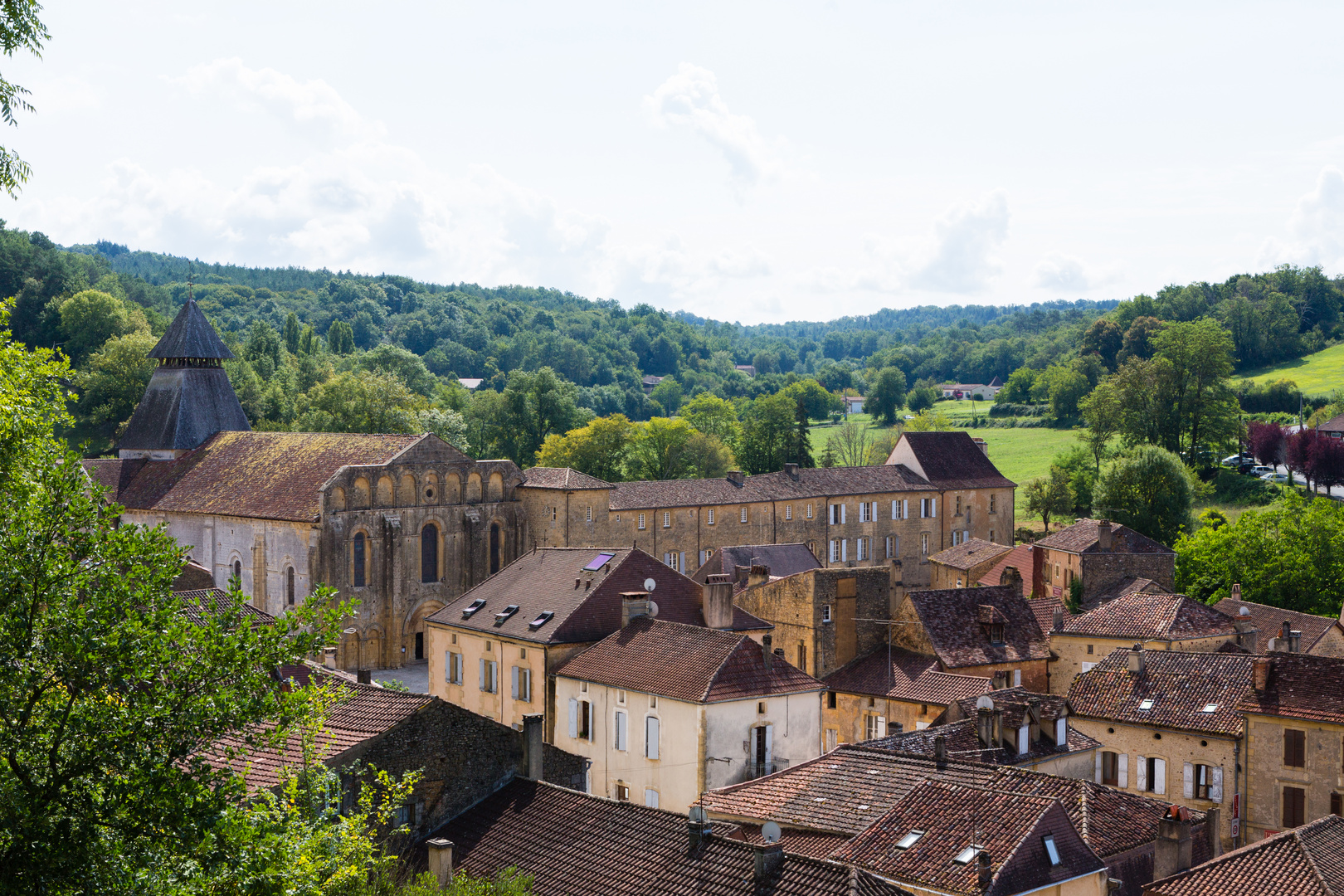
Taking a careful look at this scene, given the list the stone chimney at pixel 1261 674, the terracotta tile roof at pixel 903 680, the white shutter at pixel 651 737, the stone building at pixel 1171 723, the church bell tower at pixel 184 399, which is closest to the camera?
the white shutter at pixel 651 737

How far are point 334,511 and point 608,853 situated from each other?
41.1 meters

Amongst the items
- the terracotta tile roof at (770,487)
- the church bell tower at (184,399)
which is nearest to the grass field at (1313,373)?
the terracotta tile roof at (770,487)

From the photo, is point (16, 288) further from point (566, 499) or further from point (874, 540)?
point (874, 540)

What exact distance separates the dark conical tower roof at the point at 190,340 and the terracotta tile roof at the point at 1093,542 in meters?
47.3

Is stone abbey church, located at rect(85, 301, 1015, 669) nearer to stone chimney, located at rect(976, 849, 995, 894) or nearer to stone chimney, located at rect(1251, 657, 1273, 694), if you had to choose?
stone chimney, located at rect(1251, 657, 1273, 694)

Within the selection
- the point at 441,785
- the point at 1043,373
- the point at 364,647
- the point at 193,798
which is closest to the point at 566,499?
the point at 364,647

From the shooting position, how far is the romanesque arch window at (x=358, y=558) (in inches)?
2500

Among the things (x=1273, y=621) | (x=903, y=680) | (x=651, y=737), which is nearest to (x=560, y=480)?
(x=903, y=680)

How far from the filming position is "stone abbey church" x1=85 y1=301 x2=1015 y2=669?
63.1 m

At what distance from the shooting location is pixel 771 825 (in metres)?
23.2

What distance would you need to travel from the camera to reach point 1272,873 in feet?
85.3

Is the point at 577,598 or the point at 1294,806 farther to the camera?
the point at 577,598

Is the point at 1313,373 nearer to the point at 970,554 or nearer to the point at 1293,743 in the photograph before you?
the point at 970,554

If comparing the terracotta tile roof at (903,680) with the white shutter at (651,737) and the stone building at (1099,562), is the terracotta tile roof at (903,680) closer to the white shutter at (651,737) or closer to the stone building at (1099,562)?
the white shutter at (651,737)
